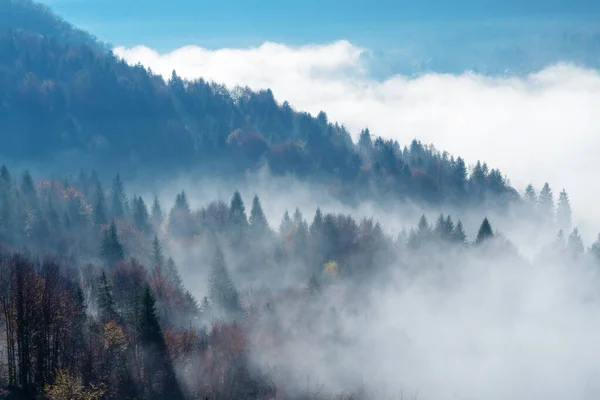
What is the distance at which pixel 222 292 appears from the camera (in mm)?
90500

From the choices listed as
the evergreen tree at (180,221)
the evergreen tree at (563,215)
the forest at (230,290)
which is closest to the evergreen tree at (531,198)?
the forest at (230,290)

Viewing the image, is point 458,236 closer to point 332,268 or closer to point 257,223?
point 332,268

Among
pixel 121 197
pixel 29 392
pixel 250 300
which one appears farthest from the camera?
pixel 121 197

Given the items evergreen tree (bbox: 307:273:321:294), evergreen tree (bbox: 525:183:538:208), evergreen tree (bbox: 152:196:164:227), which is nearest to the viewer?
evergreen tree (bbox: 307:273:321:294)

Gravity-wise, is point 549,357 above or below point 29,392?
below

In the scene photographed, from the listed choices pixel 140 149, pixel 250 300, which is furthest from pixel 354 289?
pixel 140 149

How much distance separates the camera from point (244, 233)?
128 metres

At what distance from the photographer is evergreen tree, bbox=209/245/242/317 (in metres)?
87.8

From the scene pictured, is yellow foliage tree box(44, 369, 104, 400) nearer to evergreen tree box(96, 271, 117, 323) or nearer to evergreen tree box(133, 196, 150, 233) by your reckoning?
evergreen tree box(96, 271, 117, 323)

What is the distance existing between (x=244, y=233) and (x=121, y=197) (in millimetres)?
35758

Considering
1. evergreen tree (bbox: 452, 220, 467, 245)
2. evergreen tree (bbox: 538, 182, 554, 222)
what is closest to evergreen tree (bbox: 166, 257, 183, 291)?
evergreen tree (bbox: 452, 220, 467, 245)

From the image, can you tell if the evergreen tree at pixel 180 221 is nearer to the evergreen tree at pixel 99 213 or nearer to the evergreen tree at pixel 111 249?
the evergreen tree at pixel 99 213

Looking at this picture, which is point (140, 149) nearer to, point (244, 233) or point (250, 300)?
point (244, 233)

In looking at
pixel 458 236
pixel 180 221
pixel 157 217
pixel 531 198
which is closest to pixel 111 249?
pixel 180 221
